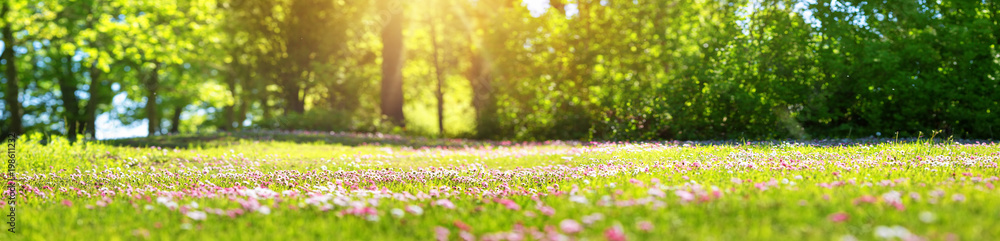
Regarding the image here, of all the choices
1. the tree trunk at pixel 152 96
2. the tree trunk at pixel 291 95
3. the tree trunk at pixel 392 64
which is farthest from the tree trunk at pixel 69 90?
the tree trunk at pixel 392 64

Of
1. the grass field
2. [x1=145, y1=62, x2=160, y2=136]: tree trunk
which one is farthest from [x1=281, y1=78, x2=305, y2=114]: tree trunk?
the grass field

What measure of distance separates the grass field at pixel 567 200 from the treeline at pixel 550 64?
6.21 m

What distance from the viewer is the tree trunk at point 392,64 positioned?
2586 centimetres

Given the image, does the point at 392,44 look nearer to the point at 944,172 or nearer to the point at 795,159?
the point at 795,159

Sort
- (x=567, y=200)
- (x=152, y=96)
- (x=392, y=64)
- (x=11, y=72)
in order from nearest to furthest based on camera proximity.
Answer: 1. (x=567, y=200)
2. (x=11, y=72)
3. (x=392, y=64)
4. (x=152, y=96)

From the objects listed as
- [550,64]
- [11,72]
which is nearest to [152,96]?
[11,72]

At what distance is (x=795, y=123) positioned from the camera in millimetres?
16531

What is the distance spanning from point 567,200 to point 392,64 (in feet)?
68.3

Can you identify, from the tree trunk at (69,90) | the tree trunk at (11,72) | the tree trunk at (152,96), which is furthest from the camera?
the tree trunk at (69,90)

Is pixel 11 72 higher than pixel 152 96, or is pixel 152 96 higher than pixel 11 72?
pixel 11 72

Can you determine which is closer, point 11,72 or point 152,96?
point 11,72

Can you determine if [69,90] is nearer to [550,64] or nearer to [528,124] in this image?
[528,124]

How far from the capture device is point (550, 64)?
22.6 metres

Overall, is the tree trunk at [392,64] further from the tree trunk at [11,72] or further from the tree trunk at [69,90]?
the tree trunk at [69,90]
